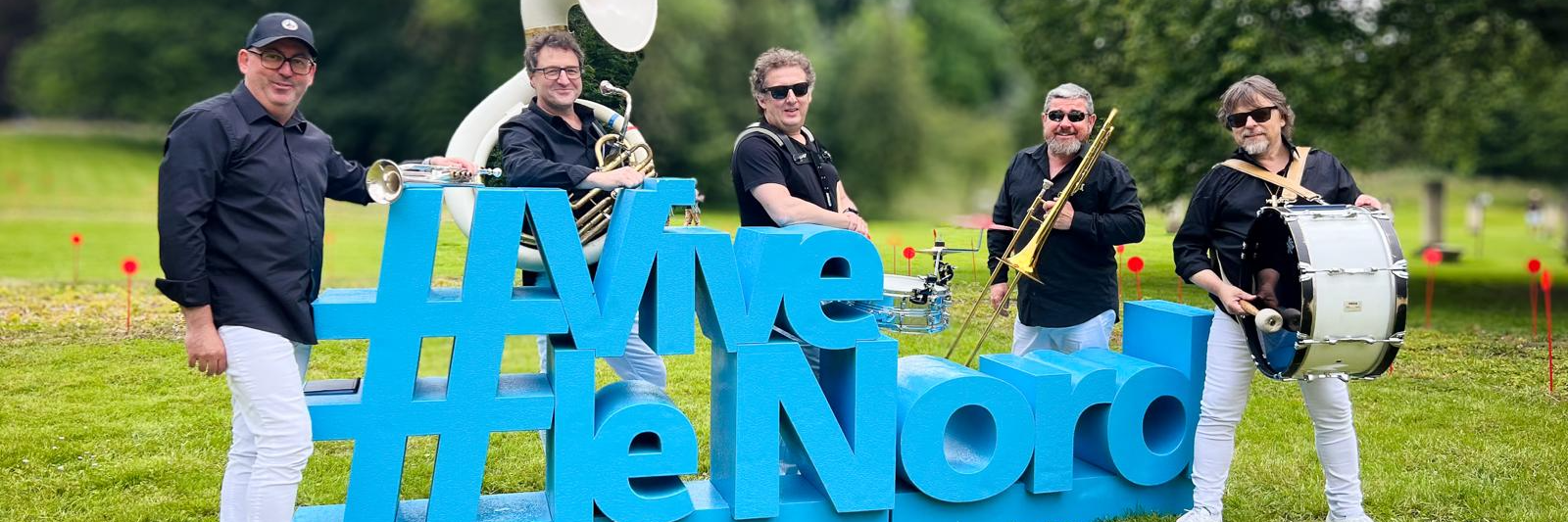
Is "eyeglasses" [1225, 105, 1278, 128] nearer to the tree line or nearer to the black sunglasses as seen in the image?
the black sunglasses

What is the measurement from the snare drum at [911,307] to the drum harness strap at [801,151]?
1.56 ft

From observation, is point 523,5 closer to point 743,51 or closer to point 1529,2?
point 1529,2

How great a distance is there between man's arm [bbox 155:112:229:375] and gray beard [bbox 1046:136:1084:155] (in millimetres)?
3314

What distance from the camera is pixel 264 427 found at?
4.02m

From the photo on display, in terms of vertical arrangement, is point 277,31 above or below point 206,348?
above

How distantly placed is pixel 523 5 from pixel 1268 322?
3897 mm

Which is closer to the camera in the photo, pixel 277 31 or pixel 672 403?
pixel 277 31

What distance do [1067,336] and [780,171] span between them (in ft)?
5.37

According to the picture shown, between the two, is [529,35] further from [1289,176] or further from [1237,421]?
[1237,421]

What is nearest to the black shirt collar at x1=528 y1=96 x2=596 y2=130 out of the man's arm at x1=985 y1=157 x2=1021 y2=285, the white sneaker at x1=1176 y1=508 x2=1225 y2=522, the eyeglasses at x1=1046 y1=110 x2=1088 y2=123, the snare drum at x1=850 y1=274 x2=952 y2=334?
the snare drum at x1=850 y1=274 x2=952 y2=334

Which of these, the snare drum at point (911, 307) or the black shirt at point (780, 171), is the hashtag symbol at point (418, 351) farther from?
the snare drum at point (911, 307)

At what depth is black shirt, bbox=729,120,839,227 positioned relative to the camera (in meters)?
4.94

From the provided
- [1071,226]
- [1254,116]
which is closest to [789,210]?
[1071,226]

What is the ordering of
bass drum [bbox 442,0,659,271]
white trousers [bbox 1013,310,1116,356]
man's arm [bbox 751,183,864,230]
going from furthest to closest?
bass drum [bbox 442,0,659,271], white trousers [bbox 1013,310,1116,356], man's arm [bbox 751,183,864,230]
